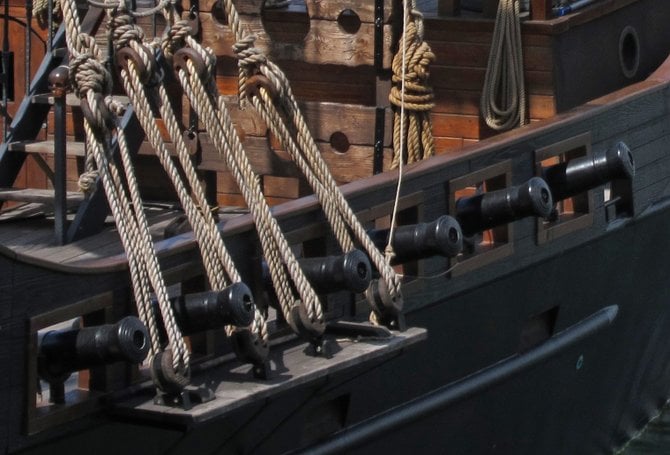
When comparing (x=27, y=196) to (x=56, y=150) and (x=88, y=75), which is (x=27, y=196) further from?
(x=88, y=75)

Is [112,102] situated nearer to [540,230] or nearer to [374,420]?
[374,420]

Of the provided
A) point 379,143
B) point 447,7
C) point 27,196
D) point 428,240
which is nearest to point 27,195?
point 27,196

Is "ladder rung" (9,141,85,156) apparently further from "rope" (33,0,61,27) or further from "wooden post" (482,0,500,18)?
"wooden post" (482,0,500,18)

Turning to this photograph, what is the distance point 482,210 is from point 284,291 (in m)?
1.06

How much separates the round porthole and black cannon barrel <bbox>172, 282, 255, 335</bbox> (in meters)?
3.37

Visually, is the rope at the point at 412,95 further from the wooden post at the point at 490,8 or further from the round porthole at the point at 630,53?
the round porthole at the point at 630,53

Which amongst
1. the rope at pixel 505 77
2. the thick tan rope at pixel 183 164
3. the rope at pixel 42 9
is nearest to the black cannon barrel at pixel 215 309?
the thick tan rope at pixel 183 164

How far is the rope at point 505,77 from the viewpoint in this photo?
6.36 meters

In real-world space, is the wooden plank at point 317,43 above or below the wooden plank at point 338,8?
below

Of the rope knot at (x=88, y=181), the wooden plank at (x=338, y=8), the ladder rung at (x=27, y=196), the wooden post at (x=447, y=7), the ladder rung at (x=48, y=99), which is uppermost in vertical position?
the wooden plank at (x=338, y=8)

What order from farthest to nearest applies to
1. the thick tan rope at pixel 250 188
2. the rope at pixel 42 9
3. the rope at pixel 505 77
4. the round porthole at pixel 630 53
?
the round porthole at pixel 630 53, the rope at pixel 42 9, the rope at pixel 505 77, the thick tan rope at pixel 250 188

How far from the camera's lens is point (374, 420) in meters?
5.43

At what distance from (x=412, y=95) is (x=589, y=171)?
2.47 feet

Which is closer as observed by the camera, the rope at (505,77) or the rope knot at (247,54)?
the rope knot at (247,54)
